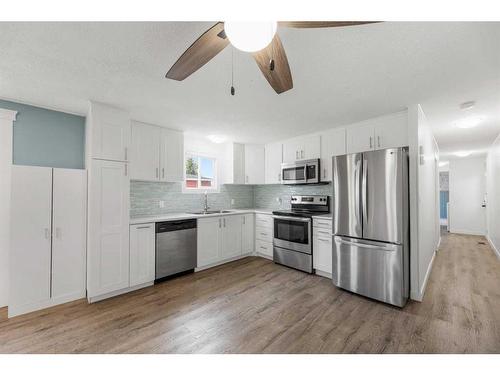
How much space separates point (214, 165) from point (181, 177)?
114cm

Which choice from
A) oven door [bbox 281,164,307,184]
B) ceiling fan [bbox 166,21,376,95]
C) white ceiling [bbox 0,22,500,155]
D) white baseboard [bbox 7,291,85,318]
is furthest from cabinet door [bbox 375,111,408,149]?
white baseboard [bbox 7,291,85,318]

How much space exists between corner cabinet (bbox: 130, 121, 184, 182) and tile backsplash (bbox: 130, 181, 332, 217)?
342 mm

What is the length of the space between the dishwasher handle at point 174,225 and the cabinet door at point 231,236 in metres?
0.62

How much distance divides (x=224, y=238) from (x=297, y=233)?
4.21ft

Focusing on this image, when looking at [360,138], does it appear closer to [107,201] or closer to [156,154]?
[156,154]

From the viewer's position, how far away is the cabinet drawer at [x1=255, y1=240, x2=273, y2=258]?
419cm

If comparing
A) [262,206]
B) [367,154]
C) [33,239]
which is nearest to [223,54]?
[367,154]

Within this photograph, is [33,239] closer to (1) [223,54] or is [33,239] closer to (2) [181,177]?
(2) [181,177]

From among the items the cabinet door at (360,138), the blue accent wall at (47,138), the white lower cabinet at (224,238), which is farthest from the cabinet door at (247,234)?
the blue accent wall at (47,138)

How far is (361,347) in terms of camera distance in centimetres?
181

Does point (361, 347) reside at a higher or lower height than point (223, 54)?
lower

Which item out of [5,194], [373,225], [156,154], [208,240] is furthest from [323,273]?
[5,194]

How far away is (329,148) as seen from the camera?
362 cm

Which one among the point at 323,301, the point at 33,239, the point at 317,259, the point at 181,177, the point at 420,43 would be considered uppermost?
the point at 420,43
